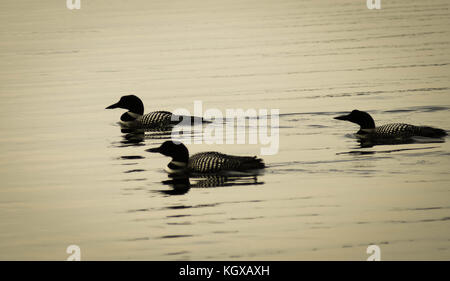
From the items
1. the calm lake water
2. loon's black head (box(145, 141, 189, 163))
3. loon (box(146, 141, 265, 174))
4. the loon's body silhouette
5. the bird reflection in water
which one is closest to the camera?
the calm lake water

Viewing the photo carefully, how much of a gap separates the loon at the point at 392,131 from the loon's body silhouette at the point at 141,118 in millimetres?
3777

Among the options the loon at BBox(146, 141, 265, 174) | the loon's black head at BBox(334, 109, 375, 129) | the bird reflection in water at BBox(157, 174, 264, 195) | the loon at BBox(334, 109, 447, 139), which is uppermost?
the loon's black head at BBox(334, 109, 375, 129)

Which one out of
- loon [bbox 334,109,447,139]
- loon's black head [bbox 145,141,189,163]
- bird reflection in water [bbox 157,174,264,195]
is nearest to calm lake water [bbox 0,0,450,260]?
bird reflection in water [bbox 157,174,264,195]

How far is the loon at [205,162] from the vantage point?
1233 centimetres

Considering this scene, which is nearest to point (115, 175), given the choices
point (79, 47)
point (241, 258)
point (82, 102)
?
point (241, 258)

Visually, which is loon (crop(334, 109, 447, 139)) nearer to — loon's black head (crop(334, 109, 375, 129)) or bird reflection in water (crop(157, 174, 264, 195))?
loon's black head (crop(334, 109, 375, 129))

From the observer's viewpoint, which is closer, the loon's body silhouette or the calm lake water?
the calm lake water

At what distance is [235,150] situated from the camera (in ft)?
47.6

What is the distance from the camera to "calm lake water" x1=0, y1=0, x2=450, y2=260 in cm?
986

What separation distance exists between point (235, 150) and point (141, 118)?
3.32m

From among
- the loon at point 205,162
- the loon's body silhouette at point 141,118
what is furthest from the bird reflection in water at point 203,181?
the loon's body silhouette at point 141,118

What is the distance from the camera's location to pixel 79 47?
110 ft

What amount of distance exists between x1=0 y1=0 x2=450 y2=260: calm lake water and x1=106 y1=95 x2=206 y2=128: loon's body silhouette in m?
0.51

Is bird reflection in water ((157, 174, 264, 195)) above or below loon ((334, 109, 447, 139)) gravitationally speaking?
below
